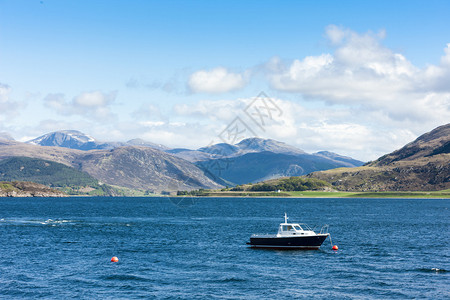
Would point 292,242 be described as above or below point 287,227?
below

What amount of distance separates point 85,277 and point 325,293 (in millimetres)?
35518

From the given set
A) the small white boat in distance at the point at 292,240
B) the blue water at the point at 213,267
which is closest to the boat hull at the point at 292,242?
the small white boat in distance at the point at 292,240

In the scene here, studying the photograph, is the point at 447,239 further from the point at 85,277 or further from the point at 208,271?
the point at 85,277

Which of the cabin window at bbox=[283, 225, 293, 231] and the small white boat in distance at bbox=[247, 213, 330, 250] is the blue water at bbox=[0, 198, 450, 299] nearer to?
the small white boat in distance at bbox=[247, 213, 330, 250]

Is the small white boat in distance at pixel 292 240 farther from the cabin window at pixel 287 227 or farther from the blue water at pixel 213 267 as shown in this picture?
the blue water at pixel 213 267

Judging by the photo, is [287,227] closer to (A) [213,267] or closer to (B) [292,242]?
(B) [292,242]

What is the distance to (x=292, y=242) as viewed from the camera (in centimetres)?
9694

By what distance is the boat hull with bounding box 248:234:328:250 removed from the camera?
317 feet

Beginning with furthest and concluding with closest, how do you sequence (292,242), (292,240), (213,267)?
(292,242) < (292,240) < (213,267)

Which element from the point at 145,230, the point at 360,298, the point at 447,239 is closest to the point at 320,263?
the point at 360,298

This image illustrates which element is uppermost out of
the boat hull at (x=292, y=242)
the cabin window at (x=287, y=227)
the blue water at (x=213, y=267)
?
the cabin window at (x=287, y=227)

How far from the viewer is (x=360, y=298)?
59.1 meters

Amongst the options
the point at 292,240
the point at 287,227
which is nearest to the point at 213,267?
the point at 292,240

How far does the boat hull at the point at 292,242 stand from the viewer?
317ft
